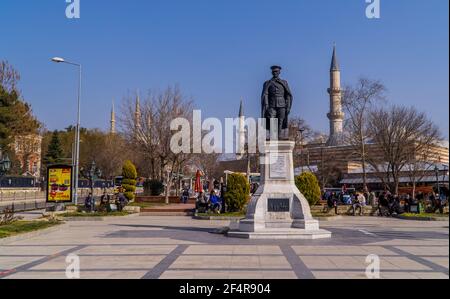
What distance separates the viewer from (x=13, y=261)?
10562mm

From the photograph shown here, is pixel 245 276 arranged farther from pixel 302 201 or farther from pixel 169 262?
pixel 302 201

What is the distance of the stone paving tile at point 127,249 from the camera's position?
1167cm

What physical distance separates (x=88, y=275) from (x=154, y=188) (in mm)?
31928

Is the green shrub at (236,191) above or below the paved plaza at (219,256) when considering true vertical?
above

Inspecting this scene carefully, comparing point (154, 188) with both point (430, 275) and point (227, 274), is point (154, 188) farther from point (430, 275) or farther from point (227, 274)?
point (430, 275)

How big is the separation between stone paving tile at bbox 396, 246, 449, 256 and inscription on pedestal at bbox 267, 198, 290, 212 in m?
4.02

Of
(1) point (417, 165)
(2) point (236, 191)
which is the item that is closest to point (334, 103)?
(1) point (417, 165)

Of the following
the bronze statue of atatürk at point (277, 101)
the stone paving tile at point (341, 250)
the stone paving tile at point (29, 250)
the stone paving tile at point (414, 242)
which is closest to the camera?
the stone paving tile at point (341, 250)

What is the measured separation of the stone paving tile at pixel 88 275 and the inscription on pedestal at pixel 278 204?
24.2 ft

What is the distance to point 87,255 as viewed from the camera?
11.2m

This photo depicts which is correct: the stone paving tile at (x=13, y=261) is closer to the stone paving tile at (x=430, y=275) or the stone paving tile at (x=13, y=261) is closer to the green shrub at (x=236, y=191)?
the stone paving tile at (x=430, y=275)

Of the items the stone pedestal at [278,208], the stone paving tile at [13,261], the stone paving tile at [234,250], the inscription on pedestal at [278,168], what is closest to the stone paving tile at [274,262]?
the stone paving tile at [234,250]

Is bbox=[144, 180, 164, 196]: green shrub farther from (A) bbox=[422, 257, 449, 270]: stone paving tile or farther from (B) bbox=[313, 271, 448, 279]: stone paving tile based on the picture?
(B) bbox=[313, 271, 448, 279]: stone paving tile
